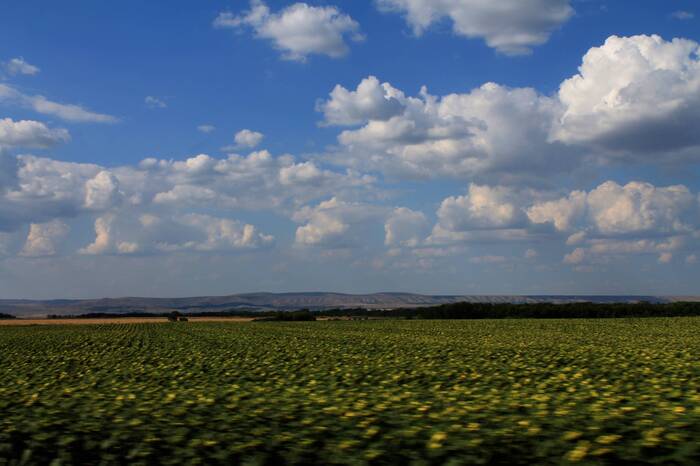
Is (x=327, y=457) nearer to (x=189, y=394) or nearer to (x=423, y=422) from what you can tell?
(x=423, y=422)

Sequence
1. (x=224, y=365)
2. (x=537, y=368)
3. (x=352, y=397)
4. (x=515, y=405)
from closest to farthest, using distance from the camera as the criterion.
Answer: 1. (x=515, y=405)
2. (x=352, y=397)
3. (x=537, y=368)
4. (x=224, y=365)

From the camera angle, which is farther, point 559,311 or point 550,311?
point 550,311

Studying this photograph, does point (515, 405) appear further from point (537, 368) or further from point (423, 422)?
point (537, 368)

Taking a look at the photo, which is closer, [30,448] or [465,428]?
[465,428]

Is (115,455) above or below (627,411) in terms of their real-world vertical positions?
below

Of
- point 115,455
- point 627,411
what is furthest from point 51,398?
point 627,411

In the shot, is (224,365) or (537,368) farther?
(224,365)

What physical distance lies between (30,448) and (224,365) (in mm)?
15800

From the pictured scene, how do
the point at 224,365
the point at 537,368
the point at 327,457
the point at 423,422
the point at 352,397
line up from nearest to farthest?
1. the point at 327,457
2. the point at 423,422
3. the point at 352,397
4. the point at 537,368
5. the point at 224,365

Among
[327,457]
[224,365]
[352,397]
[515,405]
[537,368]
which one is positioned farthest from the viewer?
[224,365]

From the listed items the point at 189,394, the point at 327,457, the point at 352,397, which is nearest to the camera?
the point at 327,457

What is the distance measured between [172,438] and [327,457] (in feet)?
7.63

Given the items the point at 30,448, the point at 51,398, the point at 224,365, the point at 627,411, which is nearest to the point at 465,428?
the point at 627,411

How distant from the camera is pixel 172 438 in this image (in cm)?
877
